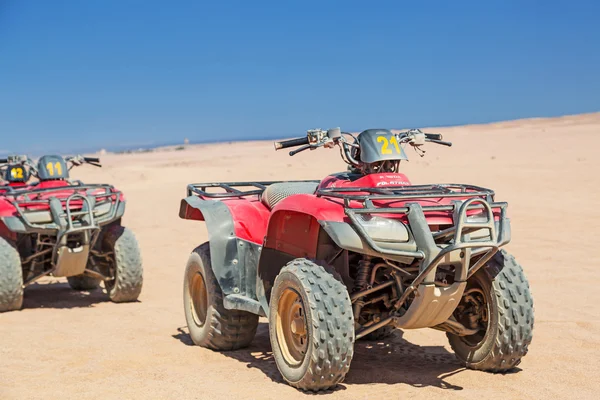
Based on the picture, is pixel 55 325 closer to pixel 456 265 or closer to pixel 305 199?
pixel 305 199

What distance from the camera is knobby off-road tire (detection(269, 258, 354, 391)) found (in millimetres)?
4922

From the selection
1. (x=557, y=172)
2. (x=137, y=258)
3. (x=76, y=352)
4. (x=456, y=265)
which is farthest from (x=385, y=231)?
(x=557, y=172)

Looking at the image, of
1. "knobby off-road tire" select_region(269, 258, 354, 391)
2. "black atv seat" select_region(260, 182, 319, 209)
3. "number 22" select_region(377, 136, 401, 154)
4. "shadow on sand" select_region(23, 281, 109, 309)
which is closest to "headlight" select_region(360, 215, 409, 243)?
"knobby off-road tire" select_region(269, 258, 354, 391)

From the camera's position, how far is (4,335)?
294 inches

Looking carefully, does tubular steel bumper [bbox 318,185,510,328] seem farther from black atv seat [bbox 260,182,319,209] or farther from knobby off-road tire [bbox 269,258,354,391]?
black atv seat [bbox 260,182,319,209]

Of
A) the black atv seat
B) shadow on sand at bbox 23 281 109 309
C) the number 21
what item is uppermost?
the number 21

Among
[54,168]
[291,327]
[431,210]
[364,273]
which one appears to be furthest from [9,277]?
[431,210]

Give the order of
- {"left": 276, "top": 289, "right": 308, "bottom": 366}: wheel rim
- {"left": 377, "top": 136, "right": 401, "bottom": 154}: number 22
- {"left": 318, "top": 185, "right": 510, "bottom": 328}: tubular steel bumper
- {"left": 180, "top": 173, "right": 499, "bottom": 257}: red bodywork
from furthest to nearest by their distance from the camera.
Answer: {"left": 377, "top": 136, "right": 401, "bottom": 154}: number 22 → {"left": 276, "top": 289, "right": 308, "bottom": 366}: wheel rim → {"left": 180, "top": 173, "right": 499, "bottom": 257}: red bodywork → {"left": 318, "top": 185, "right": 510, "bottom": 328}: tubular steel bumper

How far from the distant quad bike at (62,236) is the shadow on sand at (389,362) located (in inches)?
85.4

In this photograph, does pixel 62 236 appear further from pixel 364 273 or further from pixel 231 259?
pixel 364 273

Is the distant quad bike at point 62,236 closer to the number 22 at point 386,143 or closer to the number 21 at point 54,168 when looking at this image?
the number 21 at point 54,168

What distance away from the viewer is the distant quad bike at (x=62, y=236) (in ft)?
28.5

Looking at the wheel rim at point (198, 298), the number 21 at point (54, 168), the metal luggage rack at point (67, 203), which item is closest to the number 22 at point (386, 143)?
the wheel rim at point (198, 298)

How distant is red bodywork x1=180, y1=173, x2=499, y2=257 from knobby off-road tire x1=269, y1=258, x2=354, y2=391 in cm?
32
